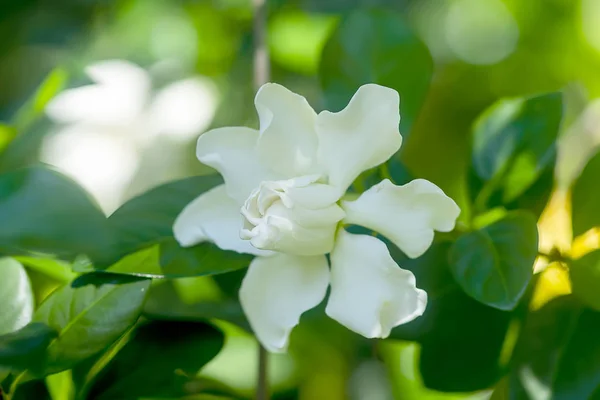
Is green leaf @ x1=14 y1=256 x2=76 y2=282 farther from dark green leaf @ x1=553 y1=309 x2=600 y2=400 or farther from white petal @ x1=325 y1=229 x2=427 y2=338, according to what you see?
dark green leaf @ x1=553 y1=309 x2=600 y2=400

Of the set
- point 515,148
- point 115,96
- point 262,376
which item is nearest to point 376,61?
point 515,148

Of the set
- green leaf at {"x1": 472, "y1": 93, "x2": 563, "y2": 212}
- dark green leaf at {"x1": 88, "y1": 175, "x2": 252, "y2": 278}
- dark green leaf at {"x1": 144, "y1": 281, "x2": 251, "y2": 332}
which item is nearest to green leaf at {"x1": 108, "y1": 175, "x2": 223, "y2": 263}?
dark green leaf at {"x1": 88, "y1": 175, "x2": 252, "y2": 278}

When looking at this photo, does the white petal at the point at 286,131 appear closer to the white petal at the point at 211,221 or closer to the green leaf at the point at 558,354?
the white petal at the point at 211,221

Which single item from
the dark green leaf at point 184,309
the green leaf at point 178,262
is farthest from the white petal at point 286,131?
the dark green leaf at point 184,309

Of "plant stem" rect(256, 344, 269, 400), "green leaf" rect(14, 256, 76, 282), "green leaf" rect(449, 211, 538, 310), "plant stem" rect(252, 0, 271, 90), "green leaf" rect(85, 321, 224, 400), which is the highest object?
"plant stem" rect(252, 0, 271, 90)

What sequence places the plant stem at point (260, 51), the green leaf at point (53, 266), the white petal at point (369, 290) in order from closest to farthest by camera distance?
the white petal at point (369, 290), the green leaf at point (53, 266), the plant stem at point (260, 51)
